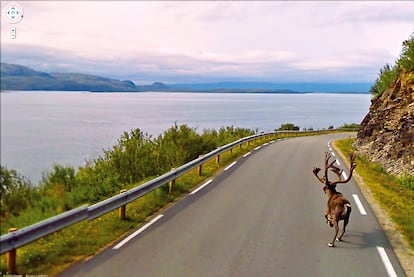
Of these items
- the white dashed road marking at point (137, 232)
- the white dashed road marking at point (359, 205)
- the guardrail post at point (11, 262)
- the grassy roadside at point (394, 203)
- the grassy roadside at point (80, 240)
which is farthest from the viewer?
the white dashed road marking at point (359, 205)

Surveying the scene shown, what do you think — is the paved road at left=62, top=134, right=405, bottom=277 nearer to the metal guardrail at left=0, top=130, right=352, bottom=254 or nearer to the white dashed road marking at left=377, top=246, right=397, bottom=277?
the white dashed road marking at left=377, top=246, right=397, bottom=277

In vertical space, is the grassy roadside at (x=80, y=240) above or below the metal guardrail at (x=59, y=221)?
below

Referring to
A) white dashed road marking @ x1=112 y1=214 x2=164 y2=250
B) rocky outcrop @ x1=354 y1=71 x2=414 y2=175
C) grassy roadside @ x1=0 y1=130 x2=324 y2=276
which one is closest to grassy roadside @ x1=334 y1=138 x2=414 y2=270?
rocky outcrop @ x1=354 y1=71 x2=414 y2=175

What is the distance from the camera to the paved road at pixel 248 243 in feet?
20.7

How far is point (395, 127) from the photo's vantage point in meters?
21.8

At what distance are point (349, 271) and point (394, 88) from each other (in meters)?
21.5

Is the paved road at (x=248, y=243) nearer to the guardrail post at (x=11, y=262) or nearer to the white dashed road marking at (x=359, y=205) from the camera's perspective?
the white dashed road marking at (x=359, y=205)

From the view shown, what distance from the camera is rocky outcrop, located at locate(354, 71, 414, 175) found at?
63.3 feet

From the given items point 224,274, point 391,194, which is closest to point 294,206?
point 391,194

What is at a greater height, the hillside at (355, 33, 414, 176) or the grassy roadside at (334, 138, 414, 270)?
the hillside at (355, 33, 414, 176)

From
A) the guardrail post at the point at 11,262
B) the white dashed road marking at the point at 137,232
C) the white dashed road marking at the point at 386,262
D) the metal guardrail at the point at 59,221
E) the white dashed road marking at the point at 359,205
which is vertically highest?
the metal guardrail at the point at 59,221

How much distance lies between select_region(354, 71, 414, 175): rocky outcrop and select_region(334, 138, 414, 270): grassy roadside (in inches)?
39.1

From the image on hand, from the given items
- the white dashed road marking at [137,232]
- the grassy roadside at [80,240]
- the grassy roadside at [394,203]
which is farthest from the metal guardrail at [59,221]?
the grassy roadside at [394,203]

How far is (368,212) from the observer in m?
10.5
